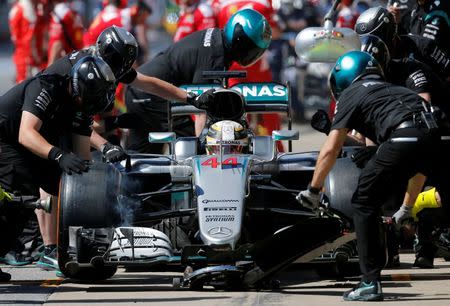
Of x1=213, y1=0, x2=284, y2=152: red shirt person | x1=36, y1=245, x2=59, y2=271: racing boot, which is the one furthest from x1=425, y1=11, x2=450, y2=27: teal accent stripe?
x1=36, y1=245, x2=59, y2=271: racing boot

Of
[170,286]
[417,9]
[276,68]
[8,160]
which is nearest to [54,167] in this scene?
[8,160]

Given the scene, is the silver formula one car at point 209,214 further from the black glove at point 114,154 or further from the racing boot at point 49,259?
the racing boot at point 49,259

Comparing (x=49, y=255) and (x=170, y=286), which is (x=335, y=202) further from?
(x=49, y=255)

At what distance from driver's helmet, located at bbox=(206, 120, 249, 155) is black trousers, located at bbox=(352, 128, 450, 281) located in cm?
139

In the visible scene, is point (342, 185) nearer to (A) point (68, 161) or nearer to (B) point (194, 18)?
(A) point (68, 161)

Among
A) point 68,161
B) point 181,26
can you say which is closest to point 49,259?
point 68,161

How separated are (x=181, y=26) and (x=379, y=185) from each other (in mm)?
8409

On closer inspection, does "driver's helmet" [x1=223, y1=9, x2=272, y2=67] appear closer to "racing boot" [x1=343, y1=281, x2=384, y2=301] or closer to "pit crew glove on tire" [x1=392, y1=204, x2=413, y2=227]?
"pit crew glove on tire" [x1=392, y1=204, x2=413, y2=227]

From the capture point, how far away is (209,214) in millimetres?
10109

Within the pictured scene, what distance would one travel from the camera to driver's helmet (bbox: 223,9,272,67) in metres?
12.6

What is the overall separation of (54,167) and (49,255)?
0.70m

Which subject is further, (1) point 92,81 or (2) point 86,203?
(1) point 92,81

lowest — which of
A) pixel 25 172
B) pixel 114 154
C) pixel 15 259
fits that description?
pixel 15 259

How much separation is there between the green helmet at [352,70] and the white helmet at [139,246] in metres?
1.56
